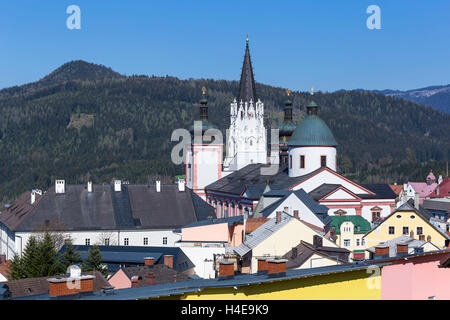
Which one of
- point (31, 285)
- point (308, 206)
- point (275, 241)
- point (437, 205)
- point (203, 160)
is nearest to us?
point (31, 285)

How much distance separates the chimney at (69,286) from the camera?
58.3 feet

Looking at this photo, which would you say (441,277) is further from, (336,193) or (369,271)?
(336,193)

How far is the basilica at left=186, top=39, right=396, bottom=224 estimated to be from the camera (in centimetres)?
6575

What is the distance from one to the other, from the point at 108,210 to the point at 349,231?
25.3 metres

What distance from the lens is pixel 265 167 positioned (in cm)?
8075

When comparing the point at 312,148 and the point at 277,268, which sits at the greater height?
the point at 312,148

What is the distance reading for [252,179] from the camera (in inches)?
3061

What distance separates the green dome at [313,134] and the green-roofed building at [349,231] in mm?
12918

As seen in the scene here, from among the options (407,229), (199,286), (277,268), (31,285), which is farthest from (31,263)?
(199,286)

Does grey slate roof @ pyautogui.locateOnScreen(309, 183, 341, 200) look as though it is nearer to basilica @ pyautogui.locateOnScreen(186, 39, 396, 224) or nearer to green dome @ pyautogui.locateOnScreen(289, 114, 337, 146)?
basilica @ pyautogui.locateOnScreen(186, 39, 396, 224)

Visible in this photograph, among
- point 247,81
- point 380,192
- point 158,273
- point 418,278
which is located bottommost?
point 158,273

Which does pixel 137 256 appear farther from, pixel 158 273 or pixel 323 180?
pixel 323 180

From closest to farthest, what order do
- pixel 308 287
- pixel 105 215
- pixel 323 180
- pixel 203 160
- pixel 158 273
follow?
pixel 308 287 < pixel 158 273 < pixel 323 180 < pixel 105 215 < pixel 203 160

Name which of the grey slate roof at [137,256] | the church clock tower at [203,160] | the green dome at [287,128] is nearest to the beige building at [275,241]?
the grey slate roof at [137,256]
